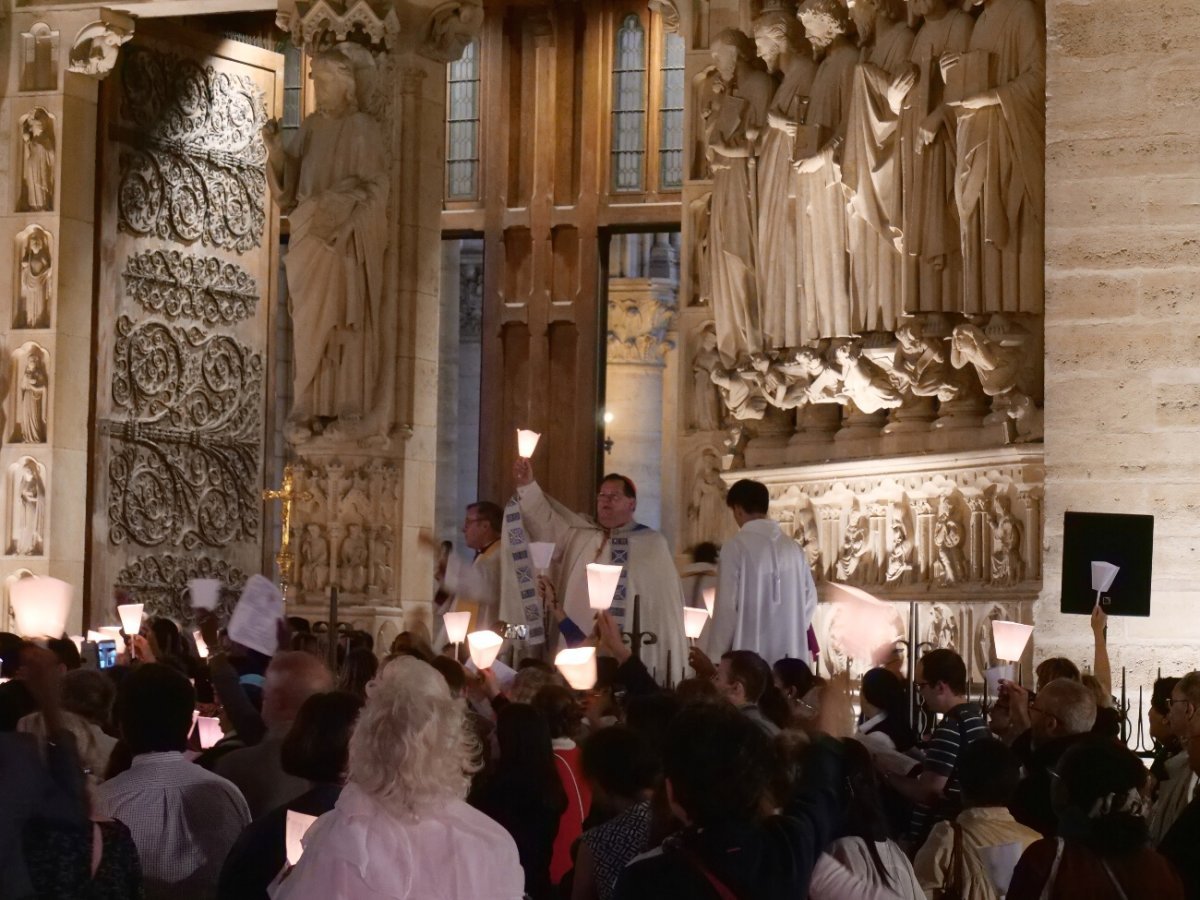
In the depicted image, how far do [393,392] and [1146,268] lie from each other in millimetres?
6423

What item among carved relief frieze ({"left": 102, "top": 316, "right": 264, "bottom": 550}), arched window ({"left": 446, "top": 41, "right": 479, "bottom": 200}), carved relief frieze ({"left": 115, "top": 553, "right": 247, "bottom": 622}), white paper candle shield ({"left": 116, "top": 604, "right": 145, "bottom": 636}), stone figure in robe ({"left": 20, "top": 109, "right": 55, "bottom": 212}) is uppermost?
arched window ({"left": 446, "top": 41, "right": 479, "bottom": 200})

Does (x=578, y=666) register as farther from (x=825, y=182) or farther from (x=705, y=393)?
(x=705, y=393)

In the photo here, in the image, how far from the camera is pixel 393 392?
14445 mm

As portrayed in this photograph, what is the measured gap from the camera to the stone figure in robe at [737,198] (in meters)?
11.4

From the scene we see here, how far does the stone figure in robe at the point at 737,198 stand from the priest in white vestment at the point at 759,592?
217cm

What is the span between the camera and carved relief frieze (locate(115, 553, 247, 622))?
Result: 16000 mm

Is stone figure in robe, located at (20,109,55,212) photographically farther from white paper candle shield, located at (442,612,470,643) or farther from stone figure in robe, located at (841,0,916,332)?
white paper candle shield, located at (442,612,470,643)

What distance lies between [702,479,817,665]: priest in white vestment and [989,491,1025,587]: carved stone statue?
37.5 inches

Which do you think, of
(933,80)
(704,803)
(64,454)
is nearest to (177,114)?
(64,454)

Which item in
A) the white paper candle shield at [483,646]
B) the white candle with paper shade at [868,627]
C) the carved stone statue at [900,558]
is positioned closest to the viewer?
the white candle with paper shade at [868,627]

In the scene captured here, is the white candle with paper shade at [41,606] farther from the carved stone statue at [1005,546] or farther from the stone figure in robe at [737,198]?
the carved stone statue at [1005,546]

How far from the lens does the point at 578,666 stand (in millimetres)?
7164

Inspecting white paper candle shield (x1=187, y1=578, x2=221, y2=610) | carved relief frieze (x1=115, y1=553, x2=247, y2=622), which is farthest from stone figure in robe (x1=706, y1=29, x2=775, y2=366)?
carved relief frieze (x1=115, y1=553, x2=247, y2=622)

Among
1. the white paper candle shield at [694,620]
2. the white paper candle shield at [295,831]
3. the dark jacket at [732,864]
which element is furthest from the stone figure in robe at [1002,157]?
the dark jacket at [732,864]
